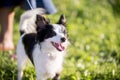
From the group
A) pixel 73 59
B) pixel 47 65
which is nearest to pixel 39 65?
pixel 47 65

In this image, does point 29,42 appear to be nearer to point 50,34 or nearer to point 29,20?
point 29,20

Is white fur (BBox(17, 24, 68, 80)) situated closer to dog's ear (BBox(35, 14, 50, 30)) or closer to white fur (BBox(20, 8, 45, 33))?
dog's ear (BBox(35, 14, 50, 30))

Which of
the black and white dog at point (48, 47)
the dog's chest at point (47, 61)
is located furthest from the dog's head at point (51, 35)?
the dog's chest at point (47, 61)

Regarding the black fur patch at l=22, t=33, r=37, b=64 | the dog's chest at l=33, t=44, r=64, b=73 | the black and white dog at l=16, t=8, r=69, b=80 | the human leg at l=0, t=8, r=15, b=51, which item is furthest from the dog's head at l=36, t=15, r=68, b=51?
the human leg at l=0, t=8, r=15, b=51

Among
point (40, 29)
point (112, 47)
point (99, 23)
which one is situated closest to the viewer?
point (40, 29)

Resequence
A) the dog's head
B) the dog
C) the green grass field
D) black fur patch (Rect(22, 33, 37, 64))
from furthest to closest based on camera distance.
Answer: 1. the green grass field
2. the dog
3. black fur patch (Rect(22, 33, 37, 64))
4. the dog's head

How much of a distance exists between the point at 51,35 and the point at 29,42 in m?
0.62

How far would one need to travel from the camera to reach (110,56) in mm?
8500

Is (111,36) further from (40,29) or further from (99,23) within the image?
(40,29)

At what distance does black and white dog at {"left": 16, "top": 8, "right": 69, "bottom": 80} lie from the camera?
5.36 m

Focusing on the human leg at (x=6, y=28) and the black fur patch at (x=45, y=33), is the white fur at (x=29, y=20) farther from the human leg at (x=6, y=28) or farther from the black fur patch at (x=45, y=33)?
the human leg at (x=6, y=28)

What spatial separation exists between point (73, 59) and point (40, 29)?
2.62 m

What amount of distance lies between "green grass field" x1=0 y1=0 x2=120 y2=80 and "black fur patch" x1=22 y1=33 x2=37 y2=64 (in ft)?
1.32

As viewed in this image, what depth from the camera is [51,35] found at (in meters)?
5.38
